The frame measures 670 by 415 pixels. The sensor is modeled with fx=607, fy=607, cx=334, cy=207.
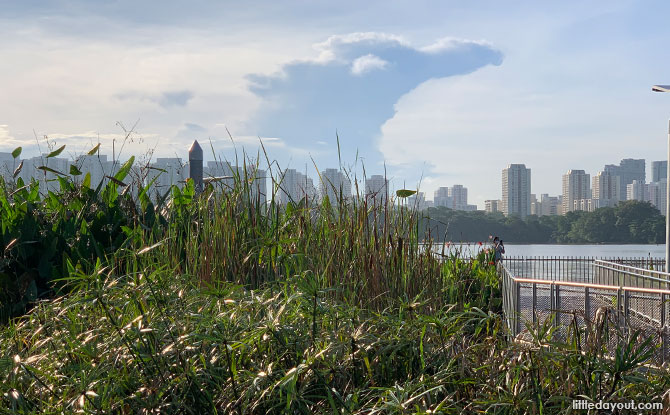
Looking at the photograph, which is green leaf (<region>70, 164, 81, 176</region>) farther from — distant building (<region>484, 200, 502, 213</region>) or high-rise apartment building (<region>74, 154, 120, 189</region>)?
distant building (<region>484, 200, 502, 213</region>)

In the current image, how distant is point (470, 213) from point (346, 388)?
63457 millimetres

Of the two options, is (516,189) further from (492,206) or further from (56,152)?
(56,152)

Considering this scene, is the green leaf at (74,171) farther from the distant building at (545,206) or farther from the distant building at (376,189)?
the distant building at (545,206)

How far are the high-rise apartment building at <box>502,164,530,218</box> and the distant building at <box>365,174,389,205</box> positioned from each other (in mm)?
127067

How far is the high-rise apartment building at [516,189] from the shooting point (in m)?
128

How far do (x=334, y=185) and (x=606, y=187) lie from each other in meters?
149

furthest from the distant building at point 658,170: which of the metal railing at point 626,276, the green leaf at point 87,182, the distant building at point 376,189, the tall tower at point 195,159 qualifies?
the green leaf at point 87,182

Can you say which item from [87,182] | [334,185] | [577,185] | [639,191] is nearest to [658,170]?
[639,191]

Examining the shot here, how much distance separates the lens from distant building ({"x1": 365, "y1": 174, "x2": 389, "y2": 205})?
4867 millimetres

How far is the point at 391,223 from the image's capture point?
481 cm

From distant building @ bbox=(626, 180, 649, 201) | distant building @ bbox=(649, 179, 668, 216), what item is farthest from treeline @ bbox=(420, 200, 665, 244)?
distant building @ bbox=(626, 180, 649, 201)

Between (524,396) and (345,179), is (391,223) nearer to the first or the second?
(345,179)

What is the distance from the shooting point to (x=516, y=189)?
424 ft

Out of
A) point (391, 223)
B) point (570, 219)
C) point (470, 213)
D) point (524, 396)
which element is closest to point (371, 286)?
point (391, 223)
